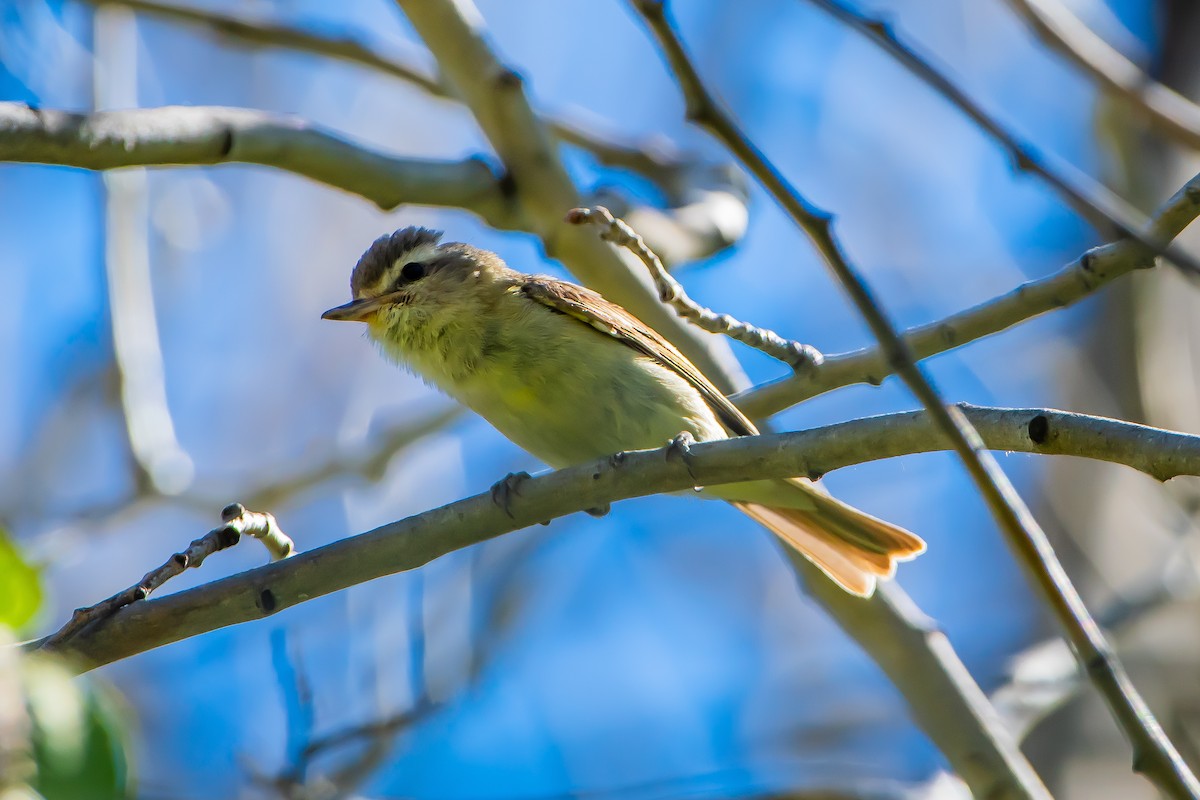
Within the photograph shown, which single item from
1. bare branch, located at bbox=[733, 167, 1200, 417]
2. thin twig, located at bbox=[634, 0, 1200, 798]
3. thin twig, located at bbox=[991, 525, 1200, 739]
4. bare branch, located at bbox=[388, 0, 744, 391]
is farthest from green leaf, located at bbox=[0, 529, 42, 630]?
thin twig, located at bbox=[991, 525, 1200, 739]

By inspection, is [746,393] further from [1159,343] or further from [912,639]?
[1159,343]

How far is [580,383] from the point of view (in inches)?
171

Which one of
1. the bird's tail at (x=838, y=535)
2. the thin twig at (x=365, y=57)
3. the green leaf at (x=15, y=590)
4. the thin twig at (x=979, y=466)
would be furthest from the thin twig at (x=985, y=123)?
the thin twig at (x=365, y=57)

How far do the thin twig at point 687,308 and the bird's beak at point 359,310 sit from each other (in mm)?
1846

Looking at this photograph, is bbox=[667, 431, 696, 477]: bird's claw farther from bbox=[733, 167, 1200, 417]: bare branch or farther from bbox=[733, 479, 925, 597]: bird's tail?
bbox=[733, 479, 925, 597]: bird's tail

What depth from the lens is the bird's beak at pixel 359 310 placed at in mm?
4938

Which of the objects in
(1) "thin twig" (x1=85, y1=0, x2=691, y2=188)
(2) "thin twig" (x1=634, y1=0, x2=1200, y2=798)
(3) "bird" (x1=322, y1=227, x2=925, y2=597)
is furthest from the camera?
(1) "thin twig" (x1=85, y1=0, x2=691, y2=188)

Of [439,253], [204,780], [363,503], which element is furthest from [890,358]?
[204,780]

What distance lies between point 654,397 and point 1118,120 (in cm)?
456

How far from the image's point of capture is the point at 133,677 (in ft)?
28.5

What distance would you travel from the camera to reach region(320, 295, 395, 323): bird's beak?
4.94m

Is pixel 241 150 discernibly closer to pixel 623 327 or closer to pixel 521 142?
pixel 521 142

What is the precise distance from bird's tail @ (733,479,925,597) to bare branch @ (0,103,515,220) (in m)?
1.58

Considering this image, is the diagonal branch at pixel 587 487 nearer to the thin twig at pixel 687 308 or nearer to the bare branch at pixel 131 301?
the thin twig at pixel 687 308
